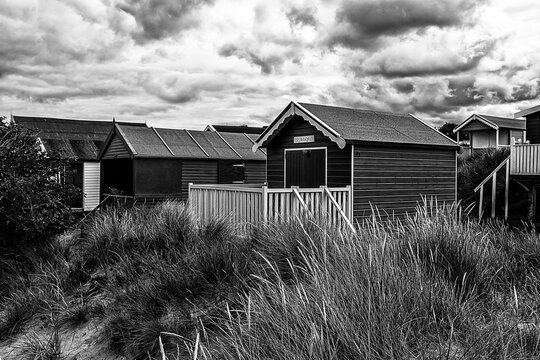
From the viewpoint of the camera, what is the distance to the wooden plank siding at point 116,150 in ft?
71.2

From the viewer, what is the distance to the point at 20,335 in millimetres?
7281

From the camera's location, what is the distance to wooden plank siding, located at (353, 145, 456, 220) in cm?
1441

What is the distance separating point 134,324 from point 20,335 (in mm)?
2397

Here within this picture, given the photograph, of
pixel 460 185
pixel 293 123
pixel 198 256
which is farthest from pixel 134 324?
pixel 460 185

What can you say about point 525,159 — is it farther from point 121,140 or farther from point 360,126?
point 121,140

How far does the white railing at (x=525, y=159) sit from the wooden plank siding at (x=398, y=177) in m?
5.15

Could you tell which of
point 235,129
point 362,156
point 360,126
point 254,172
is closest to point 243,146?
point 254,172

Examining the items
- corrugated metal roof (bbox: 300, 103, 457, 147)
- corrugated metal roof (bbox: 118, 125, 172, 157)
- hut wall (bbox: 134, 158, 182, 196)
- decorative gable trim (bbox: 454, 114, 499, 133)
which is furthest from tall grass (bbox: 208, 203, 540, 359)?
decorative gable trim (bbox: 454, 114, 499, 133)

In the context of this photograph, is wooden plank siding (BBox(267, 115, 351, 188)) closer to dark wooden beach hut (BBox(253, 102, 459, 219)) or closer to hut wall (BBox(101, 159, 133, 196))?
dark wooden beach hut (BBox(253, 102, 459, 219))

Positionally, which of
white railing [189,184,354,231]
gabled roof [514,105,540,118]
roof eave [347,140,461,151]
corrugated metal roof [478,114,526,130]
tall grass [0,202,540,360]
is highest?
corrugated metal roof [478,114,526,130]

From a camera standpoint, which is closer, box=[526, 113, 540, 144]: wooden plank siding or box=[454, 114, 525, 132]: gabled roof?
box=[526, 113, 540, 144]: wooden plank siding

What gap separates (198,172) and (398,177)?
10.2 m

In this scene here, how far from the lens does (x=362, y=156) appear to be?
14367mm

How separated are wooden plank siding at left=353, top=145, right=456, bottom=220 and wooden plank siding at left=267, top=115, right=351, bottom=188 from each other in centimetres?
37
